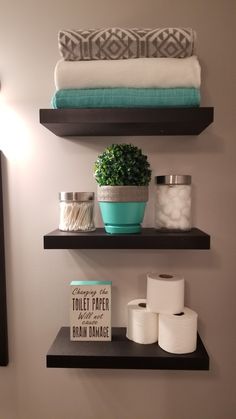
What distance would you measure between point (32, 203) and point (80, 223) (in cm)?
22

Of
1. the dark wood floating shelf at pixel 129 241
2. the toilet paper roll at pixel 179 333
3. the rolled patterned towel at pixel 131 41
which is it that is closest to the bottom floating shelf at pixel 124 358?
the toilet paper roll at pixel 179 333

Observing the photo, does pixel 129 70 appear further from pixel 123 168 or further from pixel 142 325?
pixel 142 325

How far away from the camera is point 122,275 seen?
0.87m

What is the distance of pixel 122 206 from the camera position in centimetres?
69

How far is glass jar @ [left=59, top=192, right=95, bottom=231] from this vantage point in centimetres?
73

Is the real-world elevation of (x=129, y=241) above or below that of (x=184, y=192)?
below

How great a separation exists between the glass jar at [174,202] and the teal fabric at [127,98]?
185mm

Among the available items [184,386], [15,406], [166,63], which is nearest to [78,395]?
[15,406]

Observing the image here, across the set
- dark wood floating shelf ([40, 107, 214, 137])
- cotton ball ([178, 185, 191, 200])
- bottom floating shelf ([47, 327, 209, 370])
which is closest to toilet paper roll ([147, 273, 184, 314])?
bottom floating shelf ([47, 327, 209, 370])

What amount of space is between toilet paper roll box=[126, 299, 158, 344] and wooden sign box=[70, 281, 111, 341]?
0.07 metres

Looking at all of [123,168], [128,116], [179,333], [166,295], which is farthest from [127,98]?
[179,333]

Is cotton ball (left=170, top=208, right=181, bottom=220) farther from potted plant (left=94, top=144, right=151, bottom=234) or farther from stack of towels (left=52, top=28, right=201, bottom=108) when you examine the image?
stack of towels (left=52, top=28, right=201, bottom=108)

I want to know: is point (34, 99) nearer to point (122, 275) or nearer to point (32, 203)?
point (32, 203)

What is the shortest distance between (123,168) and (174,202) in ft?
0.53
